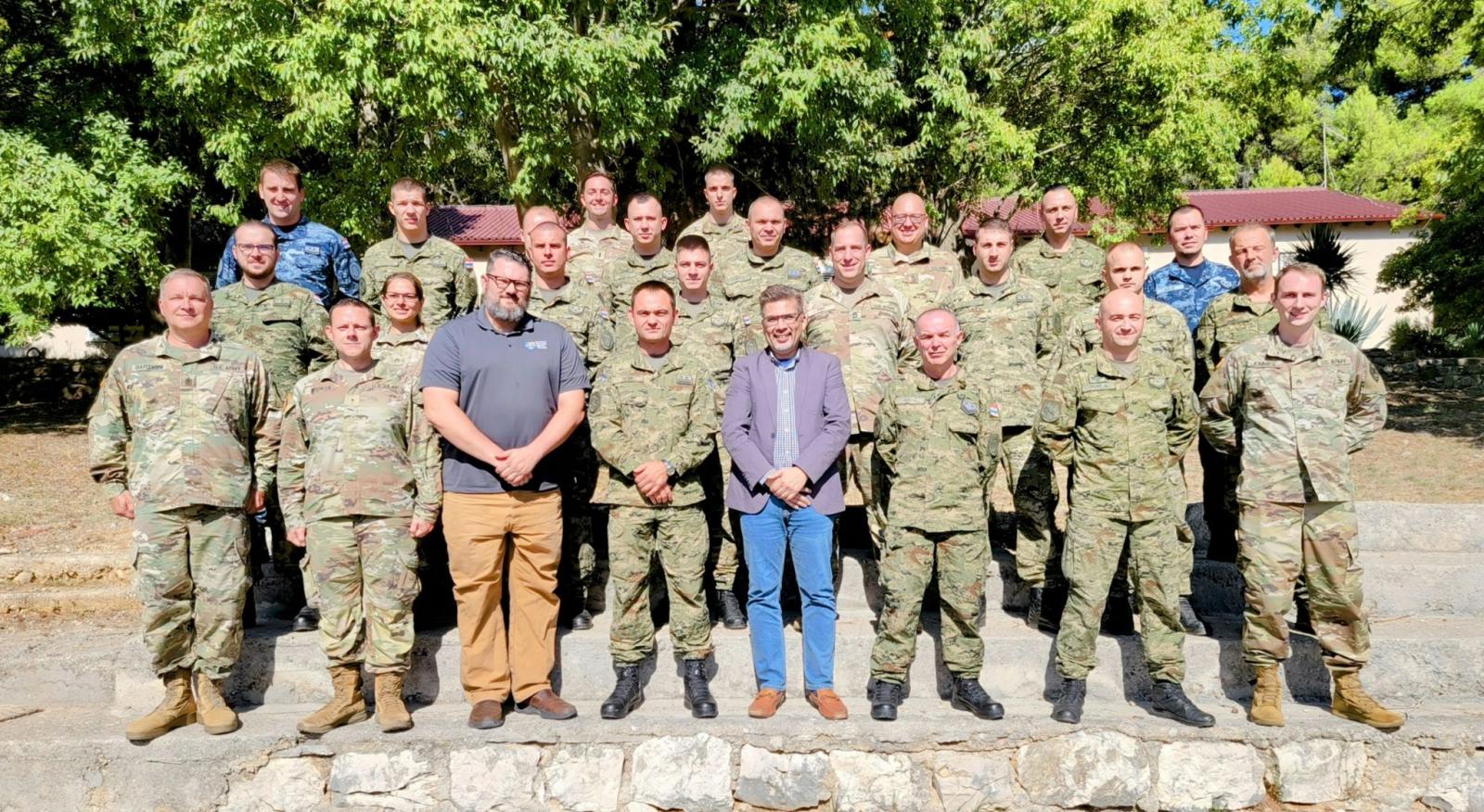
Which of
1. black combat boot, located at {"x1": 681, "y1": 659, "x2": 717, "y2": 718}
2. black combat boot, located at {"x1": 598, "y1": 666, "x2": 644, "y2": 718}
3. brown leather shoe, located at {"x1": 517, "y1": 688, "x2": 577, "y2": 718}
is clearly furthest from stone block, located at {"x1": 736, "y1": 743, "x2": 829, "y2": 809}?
brown leather shoe, located at {"x1": 517, "y1": 688, "x2": 577, "y2": 718}

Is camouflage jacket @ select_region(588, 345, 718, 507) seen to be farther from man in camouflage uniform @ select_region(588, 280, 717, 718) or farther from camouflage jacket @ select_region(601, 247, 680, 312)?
camouflage jacket @ select_region(601, 247, 680, 312)

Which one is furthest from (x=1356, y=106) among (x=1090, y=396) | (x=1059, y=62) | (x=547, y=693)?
(x=547, y=693)

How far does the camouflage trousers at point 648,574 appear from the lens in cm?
448

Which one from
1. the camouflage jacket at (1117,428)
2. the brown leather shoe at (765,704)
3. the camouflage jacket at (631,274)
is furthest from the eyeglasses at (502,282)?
the camouflage jacket at (1117,428)

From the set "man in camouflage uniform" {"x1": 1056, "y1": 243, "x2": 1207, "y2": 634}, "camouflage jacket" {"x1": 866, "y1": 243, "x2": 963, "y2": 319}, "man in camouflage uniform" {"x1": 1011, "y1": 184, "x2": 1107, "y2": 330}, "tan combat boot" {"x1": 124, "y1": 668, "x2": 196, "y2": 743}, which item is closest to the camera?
"tan combat boot" {"x1": 124, "y1": 668, "x2": 196, "y2": 743}

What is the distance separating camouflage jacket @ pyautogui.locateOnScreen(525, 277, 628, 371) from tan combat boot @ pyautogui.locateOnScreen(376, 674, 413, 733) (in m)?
1.94

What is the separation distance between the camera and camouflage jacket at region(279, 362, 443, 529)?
14.1 ft

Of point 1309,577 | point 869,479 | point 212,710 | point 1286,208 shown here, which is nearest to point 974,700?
point 869,479

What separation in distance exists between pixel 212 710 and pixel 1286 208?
30.1 meters

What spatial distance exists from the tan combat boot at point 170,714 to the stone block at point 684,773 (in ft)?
6.83

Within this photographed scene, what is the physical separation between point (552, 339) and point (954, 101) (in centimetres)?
996

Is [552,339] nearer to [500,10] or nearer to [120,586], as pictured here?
[120,586]

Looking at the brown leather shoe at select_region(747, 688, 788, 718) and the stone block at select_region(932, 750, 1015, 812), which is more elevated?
the brown leather shoe at select_region(747, 688, 788, 718)

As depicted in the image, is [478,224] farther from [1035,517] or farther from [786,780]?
[786,780]
